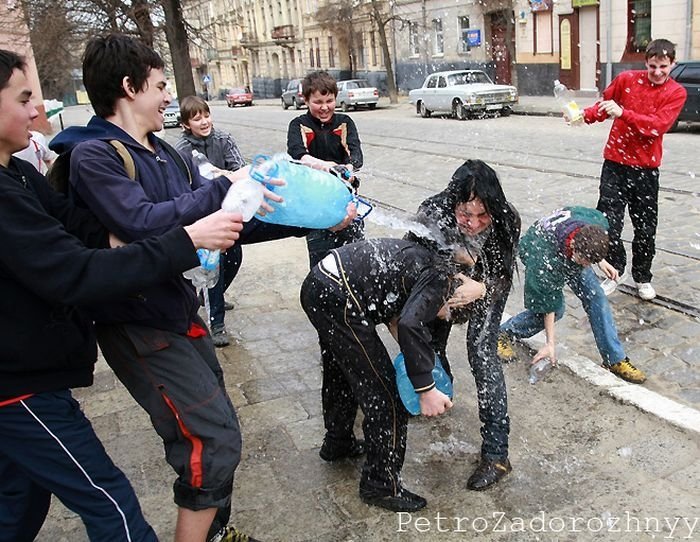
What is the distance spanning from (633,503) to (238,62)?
70.7 meters

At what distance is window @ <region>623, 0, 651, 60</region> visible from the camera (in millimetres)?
23672

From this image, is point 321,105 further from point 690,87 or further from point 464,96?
point 464,96

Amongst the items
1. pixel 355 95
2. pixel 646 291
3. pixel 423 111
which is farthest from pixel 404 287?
pixel 355 95

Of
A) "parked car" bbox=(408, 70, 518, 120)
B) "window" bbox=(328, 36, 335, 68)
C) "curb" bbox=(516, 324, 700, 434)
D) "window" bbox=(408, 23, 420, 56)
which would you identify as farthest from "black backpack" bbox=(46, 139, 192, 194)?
"window" bbox=(328, 36, 335, 68)

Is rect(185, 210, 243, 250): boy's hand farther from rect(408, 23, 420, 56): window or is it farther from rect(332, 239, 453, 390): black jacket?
rect(408, 23, 420, 56): window

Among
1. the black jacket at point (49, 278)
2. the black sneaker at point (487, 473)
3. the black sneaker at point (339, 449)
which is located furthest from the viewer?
the black sneaker at point (339, 449)

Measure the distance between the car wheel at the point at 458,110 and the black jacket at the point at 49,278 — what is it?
21.4m

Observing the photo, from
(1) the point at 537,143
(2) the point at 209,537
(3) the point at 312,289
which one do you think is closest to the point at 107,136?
(3) the point at 312,289

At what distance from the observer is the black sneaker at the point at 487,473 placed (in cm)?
326

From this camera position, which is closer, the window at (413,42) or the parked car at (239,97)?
the window at (413,42)

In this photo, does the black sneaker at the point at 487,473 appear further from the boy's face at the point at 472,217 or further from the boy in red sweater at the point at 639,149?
the boy in red sweater at the point at 639,149

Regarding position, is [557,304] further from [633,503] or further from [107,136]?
[107,136]

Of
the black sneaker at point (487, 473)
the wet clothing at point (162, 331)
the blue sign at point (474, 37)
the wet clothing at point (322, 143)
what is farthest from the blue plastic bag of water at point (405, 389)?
the blue sign at point (474, 37)

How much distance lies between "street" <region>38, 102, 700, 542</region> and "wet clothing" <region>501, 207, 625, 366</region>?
10.0 inches
